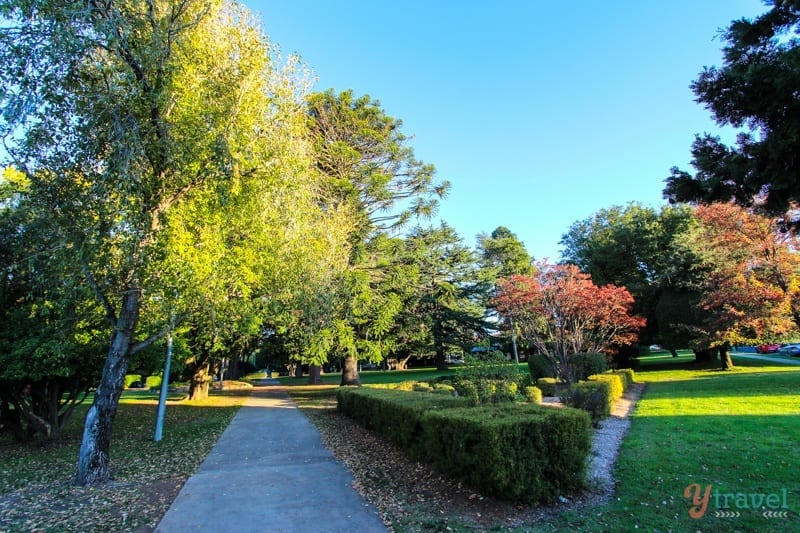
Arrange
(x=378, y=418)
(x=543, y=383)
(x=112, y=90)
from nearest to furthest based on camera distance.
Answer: (x=112, y=90), (x=378, y=418), (x=543, y=383)

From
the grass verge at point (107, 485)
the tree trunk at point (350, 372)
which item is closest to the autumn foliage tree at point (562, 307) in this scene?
the tree trunk at point (350, 372)

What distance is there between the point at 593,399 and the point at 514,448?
219 inches

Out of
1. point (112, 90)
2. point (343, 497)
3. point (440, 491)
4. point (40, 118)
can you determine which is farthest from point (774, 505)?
point (40, 118)

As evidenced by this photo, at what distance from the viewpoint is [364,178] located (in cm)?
1964

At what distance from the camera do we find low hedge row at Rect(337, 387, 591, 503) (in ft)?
14.5

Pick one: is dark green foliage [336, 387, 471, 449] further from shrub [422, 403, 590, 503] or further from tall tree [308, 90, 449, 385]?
tall tree [308, 90, 449, 385]

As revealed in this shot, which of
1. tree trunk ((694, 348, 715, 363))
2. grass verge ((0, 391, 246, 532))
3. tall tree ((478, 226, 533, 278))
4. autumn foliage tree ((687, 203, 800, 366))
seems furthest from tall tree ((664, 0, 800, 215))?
tall tree ((478, 226, 533, 278))

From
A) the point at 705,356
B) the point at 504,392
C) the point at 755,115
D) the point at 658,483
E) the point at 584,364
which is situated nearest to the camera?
the point at 755,115

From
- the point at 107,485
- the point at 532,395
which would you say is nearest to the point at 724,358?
the point at 532,395

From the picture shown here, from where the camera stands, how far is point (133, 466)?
281 inches

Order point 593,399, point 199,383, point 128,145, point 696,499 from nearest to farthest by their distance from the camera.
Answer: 1. point 696,499
2. point 128,145
3. point 593,399
4. point 199,383

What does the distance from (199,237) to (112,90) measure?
2349 millimetres

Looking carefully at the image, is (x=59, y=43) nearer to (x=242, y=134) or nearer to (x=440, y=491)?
(x=242, y=134)

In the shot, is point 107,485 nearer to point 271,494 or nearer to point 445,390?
point 271,494
